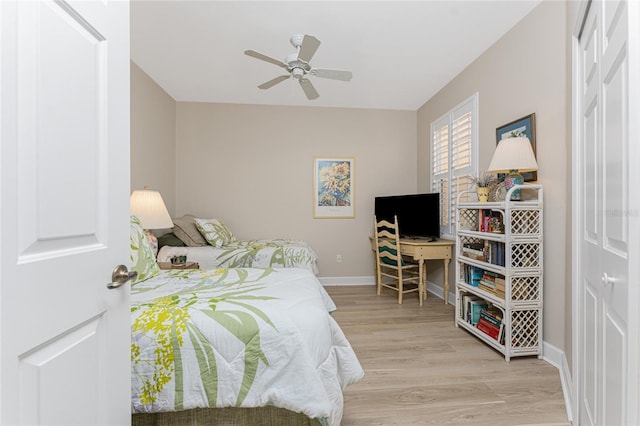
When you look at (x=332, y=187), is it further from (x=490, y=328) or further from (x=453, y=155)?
(x=490, y=328)

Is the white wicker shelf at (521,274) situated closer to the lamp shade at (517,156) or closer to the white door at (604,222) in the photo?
the lamp shade at (517,156)

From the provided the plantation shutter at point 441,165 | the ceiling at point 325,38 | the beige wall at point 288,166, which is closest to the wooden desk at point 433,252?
the plantation shutter at point 441,165

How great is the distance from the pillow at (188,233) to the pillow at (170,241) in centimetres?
4

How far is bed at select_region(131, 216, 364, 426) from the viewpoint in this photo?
1.31 meters

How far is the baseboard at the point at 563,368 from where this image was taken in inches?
73.3

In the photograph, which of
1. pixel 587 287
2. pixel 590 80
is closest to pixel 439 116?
pixel 590 80

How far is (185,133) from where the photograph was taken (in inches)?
186

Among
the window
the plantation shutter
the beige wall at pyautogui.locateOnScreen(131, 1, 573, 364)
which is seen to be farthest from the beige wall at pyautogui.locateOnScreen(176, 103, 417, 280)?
the window

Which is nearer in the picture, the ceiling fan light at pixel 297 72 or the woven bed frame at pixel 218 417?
the woven bed frame at pixel 218 417

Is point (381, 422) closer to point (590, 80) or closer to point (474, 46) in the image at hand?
point (590, 80)

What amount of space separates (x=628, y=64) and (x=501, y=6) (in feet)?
6.86

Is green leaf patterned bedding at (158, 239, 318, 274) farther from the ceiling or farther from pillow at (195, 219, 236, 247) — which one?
the ceiling

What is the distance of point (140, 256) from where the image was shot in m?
2.06

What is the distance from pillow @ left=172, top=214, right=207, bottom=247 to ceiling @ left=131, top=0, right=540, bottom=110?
173 cm
